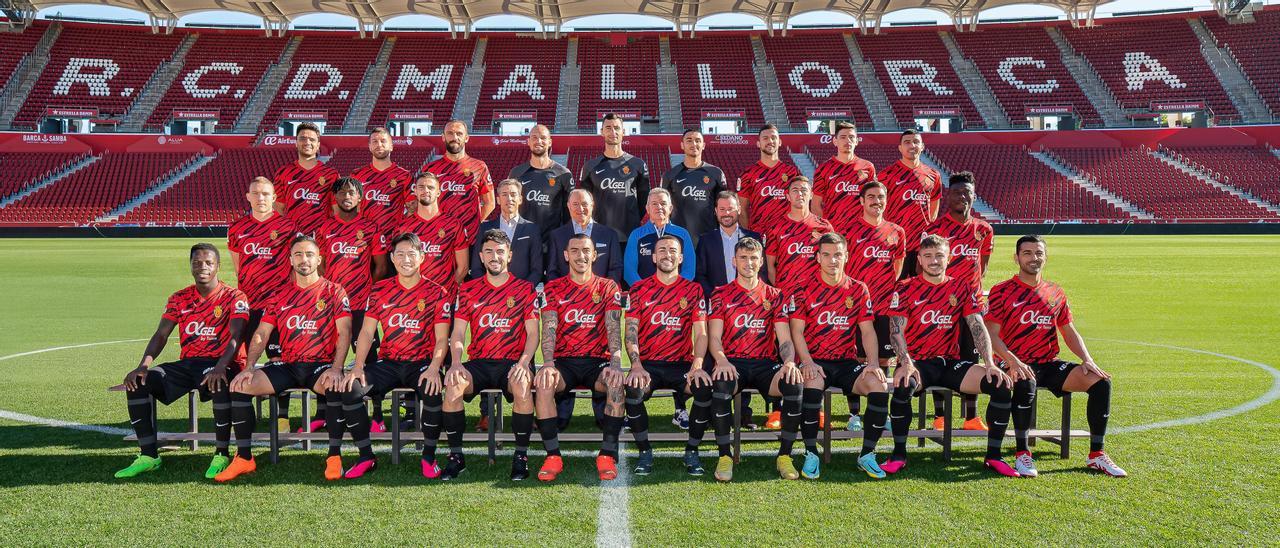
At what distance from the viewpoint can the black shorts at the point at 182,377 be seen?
527 centimetres

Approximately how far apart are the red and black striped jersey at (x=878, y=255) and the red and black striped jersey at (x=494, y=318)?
2.75 metres

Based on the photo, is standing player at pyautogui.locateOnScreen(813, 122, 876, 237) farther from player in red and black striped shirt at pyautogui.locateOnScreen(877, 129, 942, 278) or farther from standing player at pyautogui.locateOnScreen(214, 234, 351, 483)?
standing player at pyautogui.locateOnScreen(214, 234, 351, 483)

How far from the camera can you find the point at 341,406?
5117 mm

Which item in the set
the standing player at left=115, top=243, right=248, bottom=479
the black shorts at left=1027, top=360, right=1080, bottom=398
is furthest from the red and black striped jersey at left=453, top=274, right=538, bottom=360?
the black shorts at left=1027, top=360, right=1080, bottom=398

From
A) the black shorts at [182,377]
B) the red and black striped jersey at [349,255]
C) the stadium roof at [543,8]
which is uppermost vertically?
the stadium roof at [543,8]

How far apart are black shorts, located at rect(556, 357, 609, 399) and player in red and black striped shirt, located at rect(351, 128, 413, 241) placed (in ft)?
8.03

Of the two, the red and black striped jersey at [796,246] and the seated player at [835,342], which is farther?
the red and black striped jersey at [796,246]

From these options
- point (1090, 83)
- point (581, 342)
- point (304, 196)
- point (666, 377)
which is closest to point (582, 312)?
point (581, 342)

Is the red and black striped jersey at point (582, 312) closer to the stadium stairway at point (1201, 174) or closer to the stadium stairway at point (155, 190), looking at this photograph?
the stadium stairway at point (155, 190)

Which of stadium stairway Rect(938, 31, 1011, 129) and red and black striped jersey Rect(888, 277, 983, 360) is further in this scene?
stadium stairway Rect(938, 31, 1011, 129)

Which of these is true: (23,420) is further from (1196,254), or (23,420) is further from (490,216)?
(1196,254)

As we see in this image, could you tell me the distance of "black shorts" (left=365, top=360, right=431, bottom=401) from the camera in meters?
5.23

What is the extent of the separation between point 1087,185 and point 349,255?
37395 mm

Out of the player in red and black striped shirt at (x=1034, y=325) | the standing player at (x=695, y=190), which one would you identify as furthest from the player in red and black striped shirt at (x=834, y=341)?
the standing player at (x=695, y=190)
